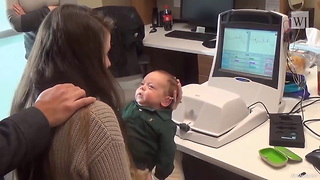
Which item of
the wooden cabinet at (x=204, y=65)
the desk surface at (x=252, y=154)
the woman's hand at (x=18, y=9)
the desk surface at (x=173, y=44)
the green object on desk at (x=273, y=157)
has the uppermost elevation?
the woman's hand at (x=18, y=9)

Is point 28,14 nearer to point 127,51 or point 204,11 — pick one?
point 127,51

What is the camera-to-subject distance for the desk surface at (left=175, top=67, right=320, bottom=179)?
53.0 inches

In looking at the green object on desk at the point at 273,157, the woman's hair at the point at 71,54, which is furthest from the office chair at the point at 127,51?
the woman's hair at the point at 71,54

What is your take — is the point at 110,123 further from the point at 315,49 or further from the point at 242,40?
the point at 315,49

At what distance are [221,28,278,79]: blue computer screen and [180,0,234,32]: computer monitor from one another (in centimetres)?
147

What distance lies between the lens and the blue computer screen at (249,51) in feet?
5.71

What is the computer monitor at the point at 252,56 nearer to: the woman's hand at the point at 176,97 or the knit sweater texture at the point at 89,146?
the woman's hand at the point at 176,97

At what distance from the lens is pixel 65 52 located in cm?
102

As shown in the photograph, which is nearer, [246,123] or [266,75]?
[246,123]

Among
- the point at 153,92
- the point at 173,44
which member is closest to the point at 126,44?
the point at 173,44

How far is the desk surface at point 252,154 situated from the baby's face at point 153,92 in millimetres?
192

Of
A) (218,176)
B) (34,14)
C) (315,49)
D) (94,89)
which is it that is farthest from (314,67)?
(34,14)

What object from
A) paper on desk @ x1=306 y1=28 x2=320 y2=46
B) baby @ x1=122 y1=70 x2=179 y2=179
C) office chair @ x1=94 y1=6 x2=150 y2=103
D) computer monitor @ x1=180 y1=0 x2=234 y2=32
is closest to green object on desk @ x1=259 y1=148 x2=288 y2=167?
baby @ x1=122 y1=70 x2=179 y2=179

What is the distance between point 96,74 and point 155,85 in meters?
0.54
